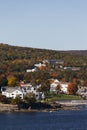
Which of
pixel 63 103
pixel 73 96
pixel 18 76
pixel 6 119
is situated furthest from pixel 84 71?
pixel 6 119

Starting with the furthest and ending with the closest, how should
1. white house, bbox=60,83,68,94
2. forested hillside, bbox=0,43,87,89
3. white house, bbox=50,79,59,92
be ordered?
forested hillside, bbox=0,43,87,89
white house, bbox=60,83,68,94
white house, bbox=50,79,59,92

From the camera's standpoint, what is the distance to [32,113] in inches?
1997

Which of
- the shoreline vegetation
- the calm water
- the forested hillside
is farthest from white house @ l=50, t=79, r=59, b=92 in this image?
the calm water

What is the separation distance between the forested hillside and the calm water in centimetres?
1671

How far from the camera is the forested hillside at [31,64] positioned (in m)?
78.1

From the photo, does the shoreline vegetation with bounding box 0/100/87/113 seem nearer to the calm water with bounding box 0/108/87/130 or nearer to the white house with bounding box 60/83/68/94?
the calm water with bounding box 0/108/87/130

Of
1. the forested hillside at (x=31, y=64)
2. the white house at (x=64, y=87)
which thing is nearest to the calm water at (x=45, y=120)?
the forested hillside at (x=31, y=64)

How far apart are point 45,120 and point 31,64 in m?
50.4

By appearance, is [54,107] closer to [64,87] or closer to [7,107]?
[7,107]

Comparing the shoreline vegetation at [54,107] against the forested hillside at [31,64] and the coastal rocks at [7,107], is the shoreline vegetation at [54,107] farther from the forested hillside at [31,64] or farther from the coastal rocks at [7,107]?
the forested hillside at [31,64]

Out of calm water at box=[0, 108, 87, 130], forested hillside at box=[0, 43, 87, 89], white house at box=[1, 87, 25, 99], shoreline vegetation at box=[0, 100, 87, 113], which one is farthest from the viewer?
forested hillside at box=[0, 43, 87, 89]

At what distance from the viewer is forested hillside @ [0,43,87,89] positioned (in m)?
78.1

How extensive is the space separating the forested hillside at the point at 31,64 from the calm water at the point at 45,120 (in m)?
16.7

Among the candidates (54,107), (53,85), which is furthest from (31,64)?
(54,107)
